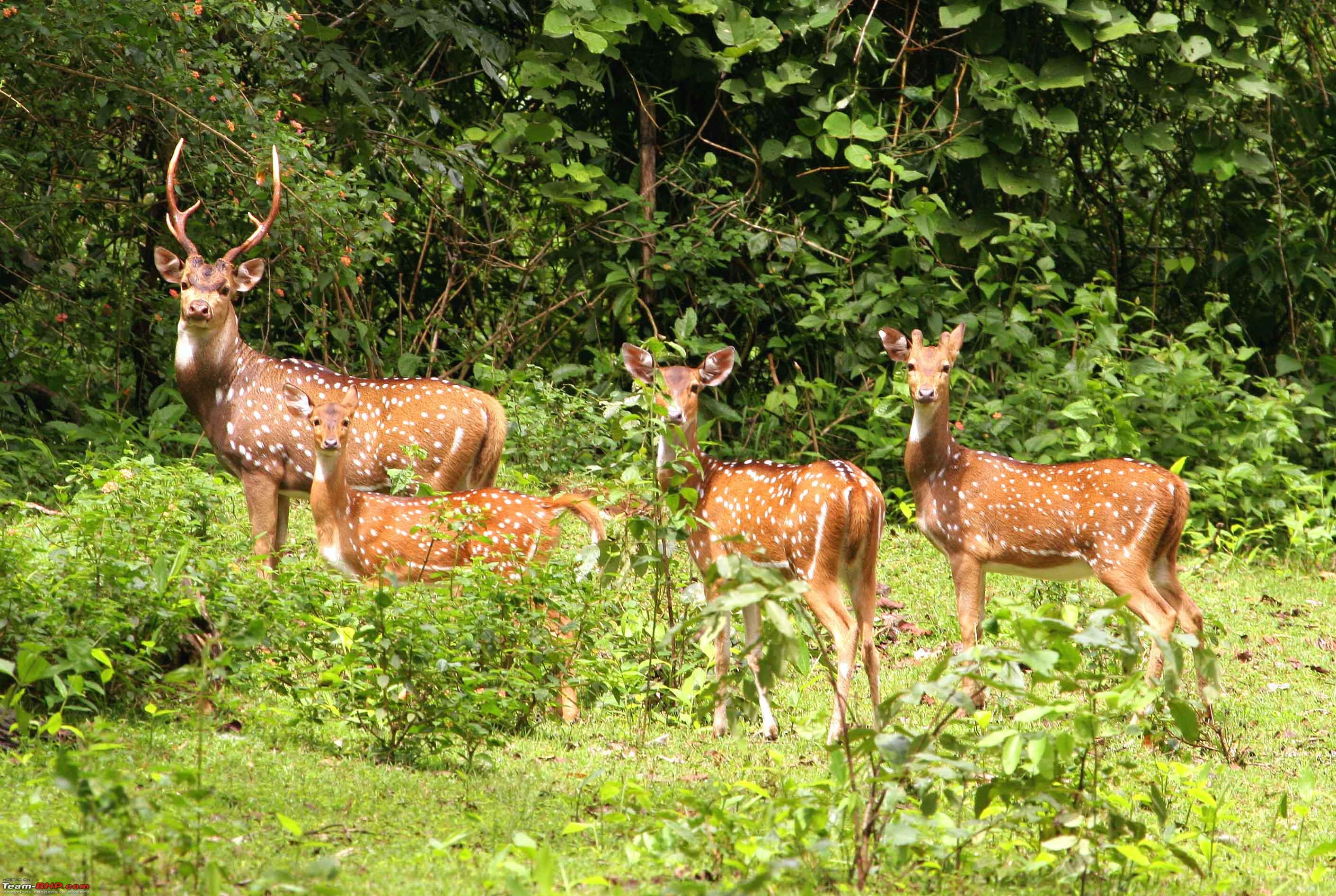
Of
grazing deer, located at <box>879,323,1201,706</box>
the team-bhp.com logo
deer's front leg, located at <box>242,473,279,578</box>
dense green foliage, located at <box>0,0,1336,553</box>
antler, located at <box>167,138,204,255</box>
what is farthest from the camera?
dense green foliage, located at <box>0,0,1336,553</box>

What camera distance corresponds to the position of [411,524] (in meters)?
7.25

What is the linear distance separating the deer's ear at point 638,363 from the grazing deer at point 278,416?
3.13 feet

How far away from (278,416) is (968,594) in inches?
146

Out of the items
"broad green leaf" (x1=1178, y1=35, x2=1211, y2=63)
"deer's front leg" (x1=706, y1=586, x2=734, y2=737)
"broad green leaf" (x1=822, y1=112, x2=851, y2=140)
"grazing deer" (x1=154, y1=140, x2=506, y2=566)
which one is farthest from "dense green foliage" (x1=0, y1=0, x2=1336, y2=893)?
"grazing deer" (x1=154, y1=140, x2=506, y2=566)

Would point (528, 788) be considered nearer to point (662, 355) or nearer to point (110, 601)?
point (110, 601)

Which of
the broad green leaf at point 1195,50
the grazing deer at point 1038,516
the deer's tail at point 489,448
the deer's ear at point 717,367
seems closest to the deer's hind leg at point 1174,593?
the grazing deer at point 1038,516

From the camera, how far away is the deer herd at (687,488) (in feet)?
21.9

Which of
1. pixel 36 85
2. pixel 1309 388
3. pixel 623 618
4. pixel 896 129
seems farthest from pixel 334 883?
pixel 1309 388

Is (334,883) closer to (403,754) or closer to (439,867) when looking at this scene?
(439,867)

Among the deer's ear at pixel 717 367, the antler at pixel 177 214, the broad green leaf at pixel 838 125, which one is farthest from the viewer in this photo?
the broad green leaf at pixel 838 125

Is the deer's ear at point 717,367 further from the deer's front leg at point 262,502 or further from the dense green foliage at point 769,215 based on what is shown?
the deer's front leg at point 262,502

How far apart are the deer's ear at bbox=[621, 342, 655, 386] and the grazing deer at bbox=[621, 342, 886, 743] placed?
0.34m

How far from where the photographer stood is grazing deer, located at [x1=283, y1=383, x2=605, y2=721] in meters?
6.68

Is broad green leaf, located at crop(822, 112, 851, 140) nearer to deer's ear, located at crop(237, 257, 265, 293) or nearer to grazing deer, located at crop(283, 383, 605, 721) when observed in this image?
deer's ear, located at crop(237, 257, 265, 293)
